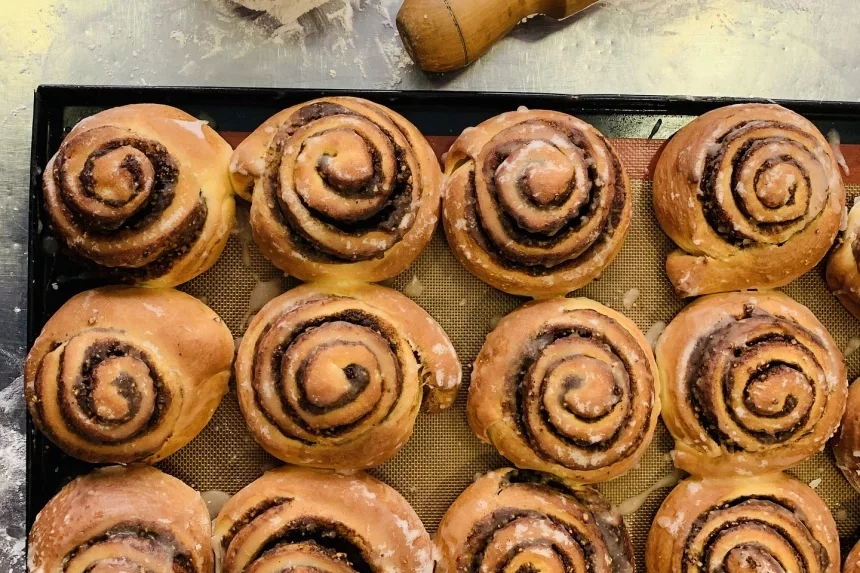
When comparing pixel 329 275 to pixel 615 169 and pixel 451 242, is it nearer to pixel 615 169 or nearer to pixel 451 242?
pixel 451 242

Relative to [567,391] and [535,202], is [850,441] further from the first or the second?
[535,202]

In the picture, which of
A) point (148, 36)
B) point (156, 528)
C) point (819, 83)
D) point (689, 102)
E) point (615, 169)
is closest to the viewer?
point (156, 528)

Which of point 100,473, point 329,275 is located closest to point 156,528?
point 100,473

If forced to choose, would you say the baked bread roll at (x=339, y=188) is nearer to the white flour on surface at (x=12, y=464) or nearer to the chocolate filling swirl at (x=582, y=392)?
the chocolate filling swirl at (x=582, y=392)

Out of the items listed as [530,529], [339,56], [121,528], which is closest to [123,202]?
Answer: [121,528]

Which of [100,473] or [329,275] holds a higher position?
[329,275]

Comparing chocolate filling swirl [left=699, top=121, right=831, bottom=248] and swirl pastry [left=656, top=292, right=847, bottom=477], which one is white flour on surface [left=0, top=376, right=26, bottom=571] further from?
chocolate filling swirl [left=699, top=121, right=831, bottom=248]

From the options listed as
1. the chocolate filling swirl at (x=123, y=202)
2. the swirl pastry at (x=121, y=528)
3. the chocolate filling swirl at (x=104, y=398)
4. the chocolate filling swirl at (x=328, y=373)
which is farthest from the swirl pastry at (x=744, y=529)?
the chocolate filling swirl at (x=123, y=202)
